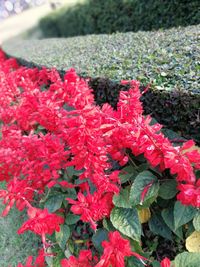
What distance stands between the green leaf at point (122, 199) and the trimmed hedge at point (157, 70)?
0.62 metres

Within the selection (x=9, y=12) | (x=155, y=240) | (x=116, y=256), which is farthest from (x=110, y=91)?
(x=9, y=12)

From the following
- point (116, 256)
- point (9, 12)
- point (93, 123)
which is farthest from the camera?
point (9, 12)

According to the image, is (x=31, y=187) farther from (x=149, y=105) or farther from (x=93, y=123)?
(x=149, y=105)

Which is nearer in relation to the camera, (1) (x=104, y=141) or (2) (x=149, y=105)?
(1) (x=104, y=141)

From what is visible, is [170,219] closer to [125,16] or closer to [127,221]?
[127,221]

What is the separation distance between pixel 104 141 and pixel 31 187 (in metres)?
0.58

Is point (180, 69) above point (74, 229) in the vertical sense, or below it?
above

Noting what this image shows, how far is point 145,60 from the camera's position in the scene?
3.13 metres

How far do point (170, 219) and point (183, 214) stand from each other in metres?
0.16

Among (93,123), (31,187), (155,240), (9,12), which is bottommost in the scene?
(9,12)

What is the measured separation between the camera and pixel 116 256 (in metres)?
1.65

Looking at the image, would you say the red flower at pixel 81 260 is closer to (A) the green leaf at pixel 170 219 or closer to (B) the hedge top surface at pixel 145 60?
(A) the green leaf at pixel 170 219

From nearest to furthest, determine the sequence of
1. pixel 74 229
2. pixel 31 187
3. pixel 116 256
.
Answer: pixel 116 256, pixel 31 187, pixel 74 229

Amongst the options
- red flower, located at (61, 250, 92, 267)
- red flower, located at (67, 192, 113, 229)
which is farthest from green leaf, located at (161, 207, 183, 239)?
red flower, located at (61, 250, 92, 267)
